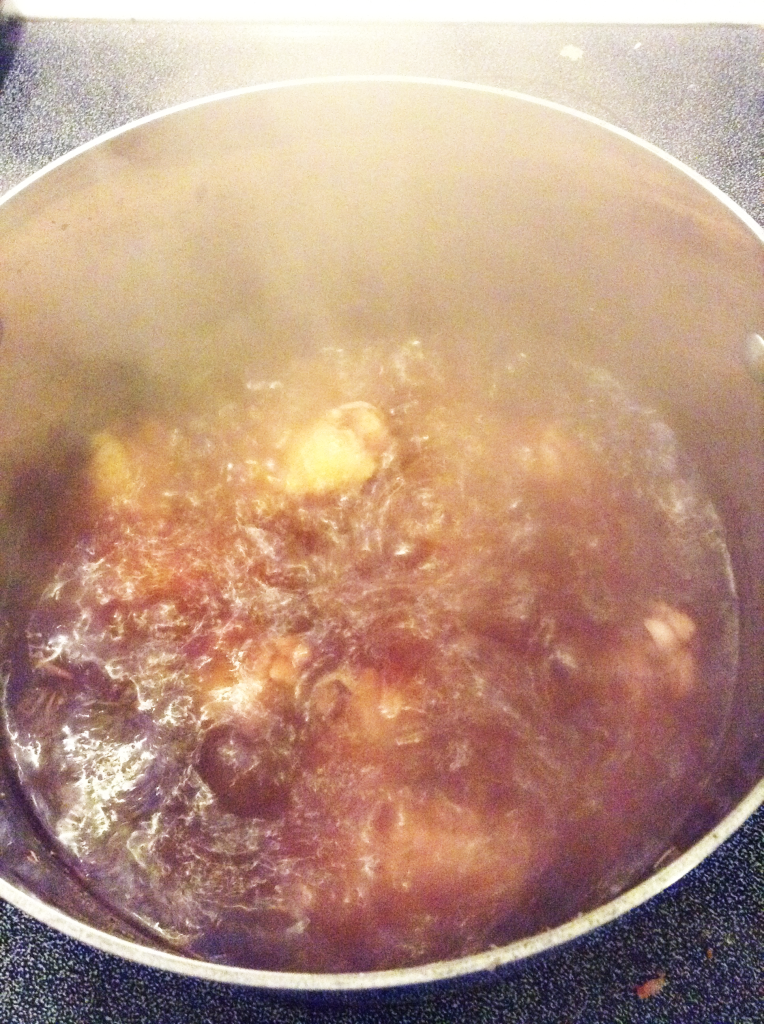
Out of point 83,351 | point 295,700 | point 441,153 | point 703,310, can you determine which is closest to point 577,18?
point 441,153

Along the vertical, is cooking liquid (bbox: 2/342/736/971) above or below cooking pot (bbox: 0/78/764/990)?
below

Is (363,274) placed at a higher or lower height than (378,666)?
higher

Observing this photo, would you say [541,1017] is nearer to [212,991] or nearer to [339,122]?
[212,991]

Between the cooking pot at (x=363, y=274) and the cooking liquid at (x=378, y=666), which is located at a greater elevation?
the cooking pot at (x=363, y=274)

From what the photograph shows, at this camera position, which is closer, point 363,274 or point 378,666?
point 378,666
